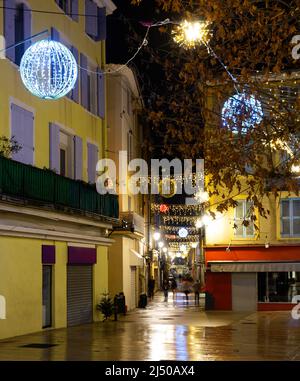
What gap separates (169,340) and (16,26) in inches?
441

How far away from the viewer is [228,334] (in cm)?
2281

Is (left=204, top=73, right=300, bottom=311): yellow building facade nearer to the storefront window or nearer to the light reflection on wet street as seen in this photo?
the storefront window

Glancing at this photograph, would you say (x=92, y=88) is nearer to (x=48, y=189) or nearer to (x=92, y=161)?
(x=92, y=161)

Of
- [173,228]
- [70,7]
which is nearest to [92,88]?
[70,7]

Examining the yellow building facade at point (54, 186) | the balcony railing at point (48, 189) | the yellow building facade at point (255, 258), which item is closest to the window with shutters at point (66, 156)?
the yellow building facade at point (54, 186)

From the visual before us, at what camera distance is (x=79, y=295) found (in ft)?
87.7

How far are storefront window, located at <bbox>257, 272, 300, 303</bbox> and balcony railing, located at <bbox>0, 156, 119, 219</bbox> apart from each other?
10.7m

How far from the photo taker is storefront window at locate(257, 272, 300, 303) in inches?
1391

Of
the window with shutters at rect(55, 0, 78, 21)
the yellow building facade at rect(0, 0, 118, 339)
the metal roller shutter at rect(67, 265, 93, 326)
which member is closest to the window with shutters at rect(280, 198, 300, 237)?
the yellow building facade at rect(0, 0, 118, 339)

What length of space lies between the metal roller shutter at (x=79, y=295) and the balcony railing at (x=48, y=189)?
7.87 ft

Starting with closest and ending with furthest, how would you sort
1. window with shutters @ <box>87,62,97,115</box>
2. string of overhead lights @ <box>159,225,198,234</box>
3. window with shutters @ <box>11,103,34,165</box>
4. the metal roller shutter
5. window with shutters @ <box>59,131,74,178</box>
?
window with shutters @ <box>11,103,34,165</box>
the metal roller shutter
window with shutters @ <box>59,131,74,178</box>
window with shutters @ <box>87,62,97,115</box>
string of overhead lights @ <box>159,225,198,234</box>

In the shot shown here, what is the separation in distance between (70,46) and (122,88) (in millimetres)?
8401

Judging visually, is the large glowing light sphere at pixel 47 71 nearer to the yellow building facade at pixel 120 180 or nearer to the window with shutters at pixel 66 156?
the window with shutters at pixel 66 156
